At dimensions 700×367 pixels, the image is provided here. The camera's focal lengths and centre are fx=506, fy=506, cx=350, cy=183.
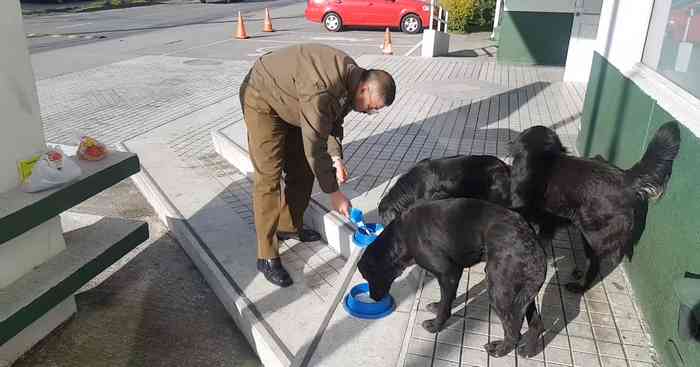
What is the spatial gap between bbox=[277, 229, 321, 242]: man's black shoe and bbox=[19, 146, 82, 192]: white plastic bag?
64.5 inches

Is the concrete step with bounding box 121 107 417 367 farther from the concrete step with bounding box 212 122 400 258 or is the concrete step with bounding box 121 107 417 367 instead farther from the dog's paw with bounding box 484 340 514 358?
the dog's paw with bounding box 484 340 514 358

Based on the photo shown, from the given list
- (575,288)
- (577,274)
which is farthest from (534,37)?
(575,288)

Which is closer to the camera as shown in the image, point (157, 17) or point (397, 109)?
point (397, 109)

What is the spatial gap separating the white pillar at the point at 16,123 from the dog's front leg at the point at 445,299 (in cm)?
252

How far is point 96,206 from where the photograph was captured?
5.26 metres

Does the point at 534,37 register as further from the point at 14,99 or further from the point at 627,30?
the point at 14,99

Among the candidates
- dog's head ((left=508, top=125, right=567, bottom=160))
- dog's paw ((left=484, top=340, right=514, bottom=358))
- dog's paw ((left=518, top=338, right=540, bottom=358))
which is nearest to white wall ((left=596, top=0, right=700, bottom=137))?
dog's head ((left=508, top=125, right=567, bottom=160))

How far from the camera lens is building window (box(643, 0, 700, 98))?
3.12 metres

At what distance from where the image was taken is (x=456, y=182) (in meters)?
3.67

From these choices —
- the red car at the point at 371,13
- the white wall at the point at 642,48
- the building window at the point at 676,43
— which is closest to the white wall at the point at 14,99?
the white wall at the point at 642,48

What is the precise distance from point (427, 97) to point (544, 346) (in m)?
5.91

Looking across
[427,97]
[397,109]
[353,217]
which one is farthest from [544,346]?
[427,97]

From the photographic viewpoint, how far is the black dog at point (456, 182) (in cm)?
368

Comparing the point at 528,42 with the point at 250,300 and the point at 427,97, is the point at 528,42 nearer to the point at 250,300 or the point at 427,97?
the point at 427,97
